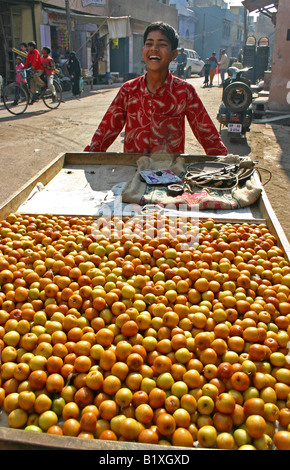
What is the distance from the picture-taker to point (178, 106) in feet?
13.8

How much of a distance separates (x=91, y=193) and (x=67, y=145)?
5.59m

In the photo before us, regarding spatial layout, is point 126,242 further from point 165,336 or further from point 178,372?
point 178,372

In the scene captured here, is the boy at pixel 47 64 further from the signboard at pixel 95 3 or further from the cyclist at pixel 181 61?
the cyclist at pixel 181 61

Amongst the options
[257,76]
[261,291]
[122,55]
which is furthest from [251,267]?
[122,55]

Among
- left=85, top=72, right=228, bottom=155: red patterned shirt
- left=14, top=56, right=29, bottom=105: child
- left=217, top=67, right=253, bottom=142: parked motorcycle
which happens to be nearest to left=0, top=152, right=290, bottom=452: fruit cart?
left=85, top=72, right=228, bottom=155: red patterned shirt

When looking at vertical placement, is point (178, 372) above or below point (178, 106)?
below

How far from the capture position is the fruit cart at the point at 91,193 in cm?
327

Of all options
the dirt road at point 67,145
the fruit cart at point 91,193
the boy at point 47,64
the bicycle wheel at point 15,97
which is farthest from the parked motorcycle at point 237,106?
the boy at point 47,64

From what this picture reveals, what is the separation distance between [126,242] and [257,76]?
814 inches

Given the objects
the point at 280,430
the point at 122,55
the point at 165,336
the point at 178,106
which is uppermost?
the point at 122,55

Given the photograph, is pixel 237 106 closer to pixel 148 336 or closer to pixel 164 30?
pixel 164 30

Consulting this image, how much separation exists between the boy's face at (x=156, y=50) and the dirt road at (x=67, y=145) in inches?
76.2

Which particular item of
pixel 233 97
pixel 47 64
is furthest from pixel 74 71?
pixel 233 97

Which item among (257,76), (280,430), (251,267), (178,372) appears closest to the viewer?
(280,430)
